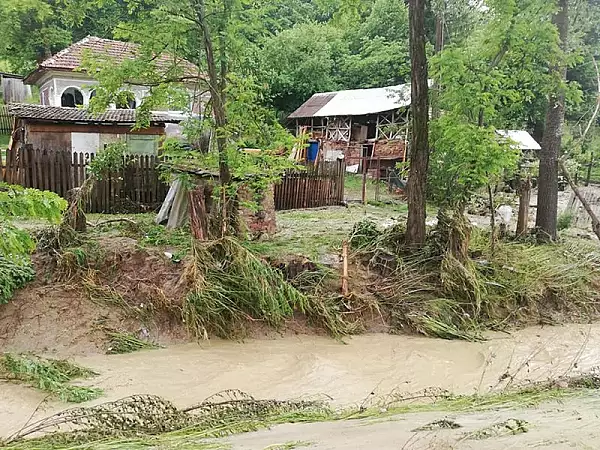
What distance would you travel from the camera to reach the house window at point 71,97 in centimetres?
2031

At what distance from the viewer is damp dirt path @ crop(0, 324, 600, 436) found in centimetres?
529

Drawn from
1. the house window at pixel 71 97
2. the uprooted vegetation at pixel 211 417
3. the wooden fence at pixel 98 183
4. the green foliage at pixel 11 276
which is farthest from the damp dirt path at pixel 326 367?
the house window at pixel 71 97

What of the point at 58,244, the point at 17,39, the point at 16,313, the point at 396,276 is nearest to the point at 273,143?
the point at 396,276

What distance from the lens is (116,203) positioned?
1149 centimetres

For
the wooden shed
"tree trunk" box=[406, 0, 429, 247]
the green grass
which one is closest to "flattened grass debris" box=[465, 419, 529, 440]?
the green grass

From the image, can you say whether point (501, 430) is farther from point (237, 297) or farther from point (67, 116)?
point (67, 116)

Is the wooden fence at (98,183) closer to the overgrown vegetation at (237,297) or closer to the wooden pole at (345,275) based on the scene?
the overgrown vegetation at (237,297)

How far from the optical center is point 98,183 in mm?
11273

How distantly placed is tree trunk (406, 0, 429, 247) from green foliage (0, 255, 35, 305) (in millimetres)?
5704

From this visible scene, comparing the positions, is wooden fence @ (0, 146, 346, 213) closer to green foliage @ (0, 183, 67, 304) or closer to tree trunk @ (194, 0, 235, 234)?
tree trunk @ (194, 0, 235, 234)

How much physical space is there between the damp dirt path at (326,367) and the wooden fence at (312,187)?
24.9 ft

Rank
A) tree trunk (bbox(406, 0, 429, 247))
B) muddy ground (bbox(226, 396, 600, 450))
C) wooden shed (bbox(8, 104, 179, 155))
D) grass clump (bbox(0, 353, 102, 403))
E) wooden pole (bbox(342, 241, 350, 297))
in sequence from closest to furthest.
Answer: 1. muddy ground (bbox(226, 396, 600, 450))
2. grass clump (bbox(0, 353, 102, 403))
3. wooden pole (bbox(342, 241, 350, 297))
4. tree trunk (bbox(406, 0, 429, 247))
5. wooden shed (bbox(8, 104, 179, 155))

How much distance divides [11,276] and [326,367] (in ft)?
13.5

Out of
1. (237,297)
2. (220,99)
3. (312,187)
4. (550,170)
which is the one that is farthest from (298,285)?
(312,187)
